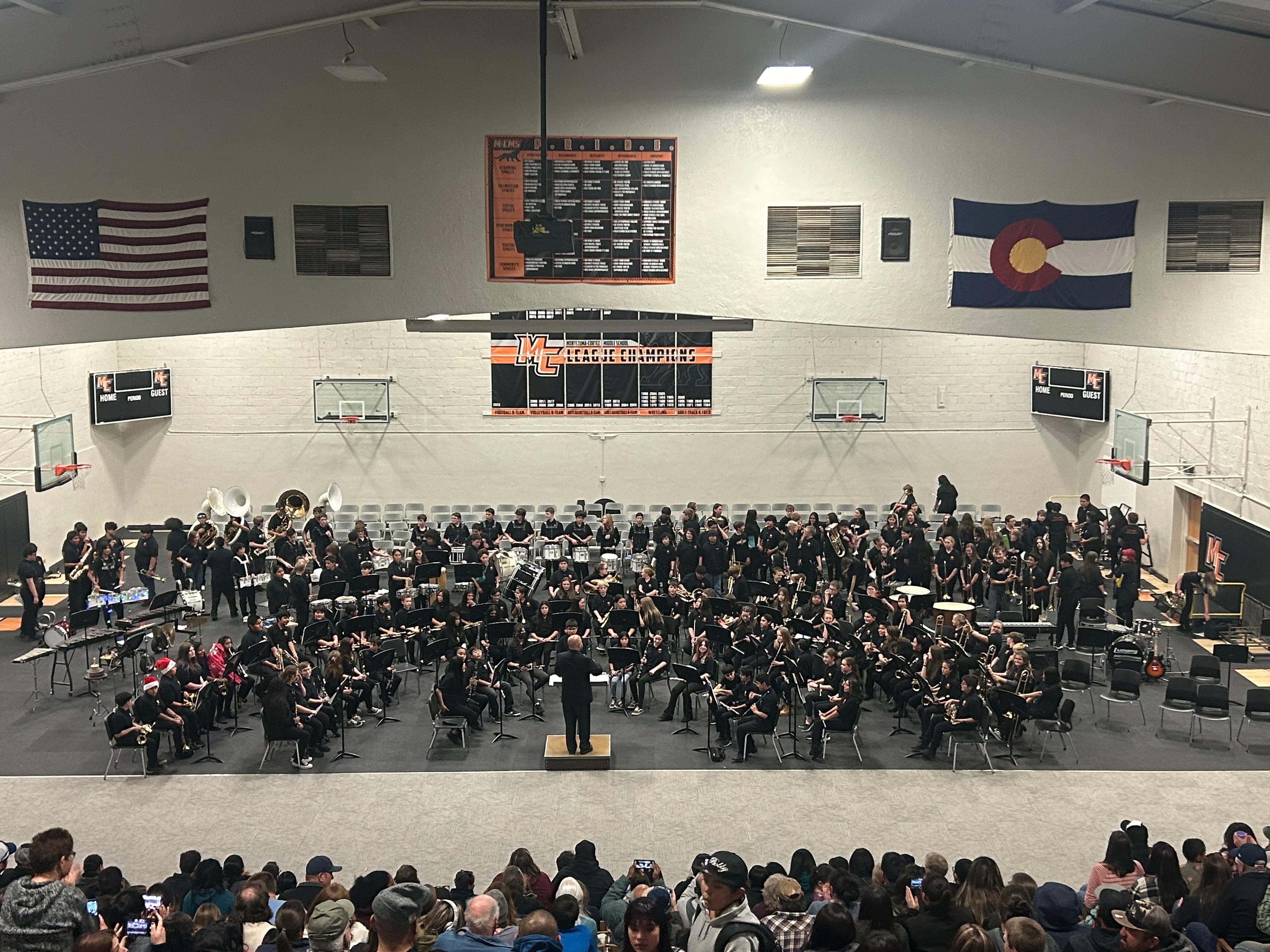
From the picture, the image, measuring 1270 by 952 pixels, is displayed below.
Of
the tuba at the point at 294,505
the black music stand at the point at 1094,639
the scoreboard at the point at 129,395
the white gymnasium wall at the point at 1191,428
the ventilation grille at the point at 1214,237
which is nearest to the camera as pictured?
the ventilation grille at the point at 1214,237

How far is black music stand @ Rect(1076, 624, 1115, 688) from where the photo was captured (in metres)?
16.1

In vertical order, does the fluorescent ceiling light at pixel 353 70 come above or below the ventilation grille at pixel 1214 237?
above

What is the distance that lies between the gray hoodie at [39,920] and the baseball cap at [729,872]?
305cm

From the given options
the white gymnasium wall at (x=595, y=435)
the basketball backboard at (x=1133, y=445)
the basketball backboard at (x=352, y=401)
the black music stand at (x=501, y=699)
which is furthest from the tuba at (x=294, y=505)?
the basketball backboard at (x=1133, y=445)

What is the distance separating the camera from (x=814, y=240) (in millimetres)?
14289

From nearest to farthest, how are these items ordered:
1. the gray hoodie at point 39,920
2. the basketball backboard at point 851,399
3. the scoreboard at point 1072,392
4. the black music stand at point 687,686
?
1. the gray hoodie at point 39,920
2. the black music stand at point 687,686
3. the scoreboard at point 1072,392
4. the basketball backboard at point 851,399

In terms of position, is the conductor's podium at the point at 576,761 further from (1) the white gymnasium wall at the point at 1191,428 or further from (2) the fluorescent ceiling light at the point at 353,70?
(1) the white gymnasium wall at the point at 1191,428

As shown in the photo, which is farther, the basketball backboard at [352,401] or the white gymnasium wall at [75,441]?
the basketball backboard at [352,401]

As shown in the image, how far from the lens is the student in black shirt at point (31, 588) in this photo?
18.2 m

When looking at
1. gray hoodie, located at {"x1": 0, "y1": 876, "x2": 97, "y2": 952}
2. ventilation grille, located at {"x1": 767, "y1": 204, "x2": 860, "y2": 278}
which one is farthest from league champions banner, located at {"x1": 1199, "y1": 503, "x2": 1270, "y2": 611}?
gray hoodie, located at {"x1": 0, "y1": 876, "x2": 97, "y2": 952}

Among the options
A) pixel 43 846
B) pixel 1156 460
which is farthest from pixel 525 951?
pixel 1156 460

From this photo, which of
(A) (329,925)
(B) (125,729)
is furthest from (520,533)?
(A) (329,925)

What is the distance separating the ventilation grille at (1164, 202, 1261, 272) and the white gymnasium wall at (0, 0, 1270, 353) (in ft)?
0.49

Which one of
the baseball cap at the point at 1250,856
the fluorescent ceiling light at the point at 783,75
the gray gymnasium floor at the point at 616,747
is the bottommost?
the gray gymnasium floor at the point at 616,747
